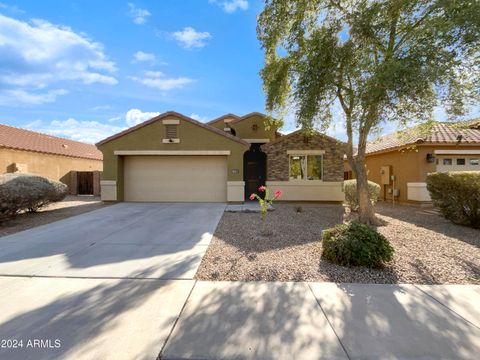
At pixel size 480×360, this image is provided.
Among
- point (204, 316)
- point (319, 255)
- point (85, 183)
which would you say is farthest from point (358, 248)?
point (85, 183)

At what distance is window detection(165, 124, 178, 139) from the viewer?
1304cm

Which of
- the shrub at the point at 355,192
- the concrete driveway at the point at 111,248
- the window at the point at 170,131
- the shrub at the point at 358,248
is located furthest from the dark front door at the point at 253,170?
the shrub at the point at 358,248

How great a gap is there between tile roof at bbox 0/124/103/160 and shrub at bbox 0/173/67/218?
8927mm

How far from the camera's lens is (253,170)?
51.0 ft

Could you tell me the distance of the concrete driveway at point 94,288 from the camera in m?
2.62

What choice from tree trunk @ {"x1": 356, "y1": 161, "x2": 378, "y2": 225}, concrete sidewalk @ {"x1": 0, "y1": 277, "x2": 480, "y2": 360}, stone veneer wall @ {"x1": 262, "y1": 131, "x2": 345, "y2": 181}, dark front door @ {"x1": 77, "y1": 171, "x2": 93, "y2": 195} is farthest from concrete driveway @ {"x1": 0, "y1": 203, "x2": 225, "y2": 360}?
dark front door @ {"x1": 77, "y1": 171, "x2": 93, "y2": 195}

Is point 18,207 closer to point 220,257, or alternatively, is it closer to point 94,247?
point 94,247

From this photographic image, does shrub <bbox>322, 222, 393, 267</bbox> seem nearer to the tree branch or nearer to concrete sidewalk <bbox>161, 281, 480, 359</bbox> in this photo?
concrete sidewalk <bbox>161, 281, 480, 359</bbox>

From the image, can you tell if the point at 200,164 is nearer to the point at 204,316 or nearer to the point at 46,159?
the point at 204,316

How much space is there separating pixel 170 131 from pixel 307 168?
7855mm

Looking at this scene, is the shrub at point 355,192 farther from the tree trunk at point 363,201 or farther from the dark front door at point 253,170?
the dark front door at point 253,170

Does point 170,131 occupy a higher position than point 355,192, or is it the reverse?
point 170,131

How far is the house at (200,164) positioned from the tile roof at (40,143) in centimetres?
858

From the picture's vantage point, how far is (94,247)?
5.73m
